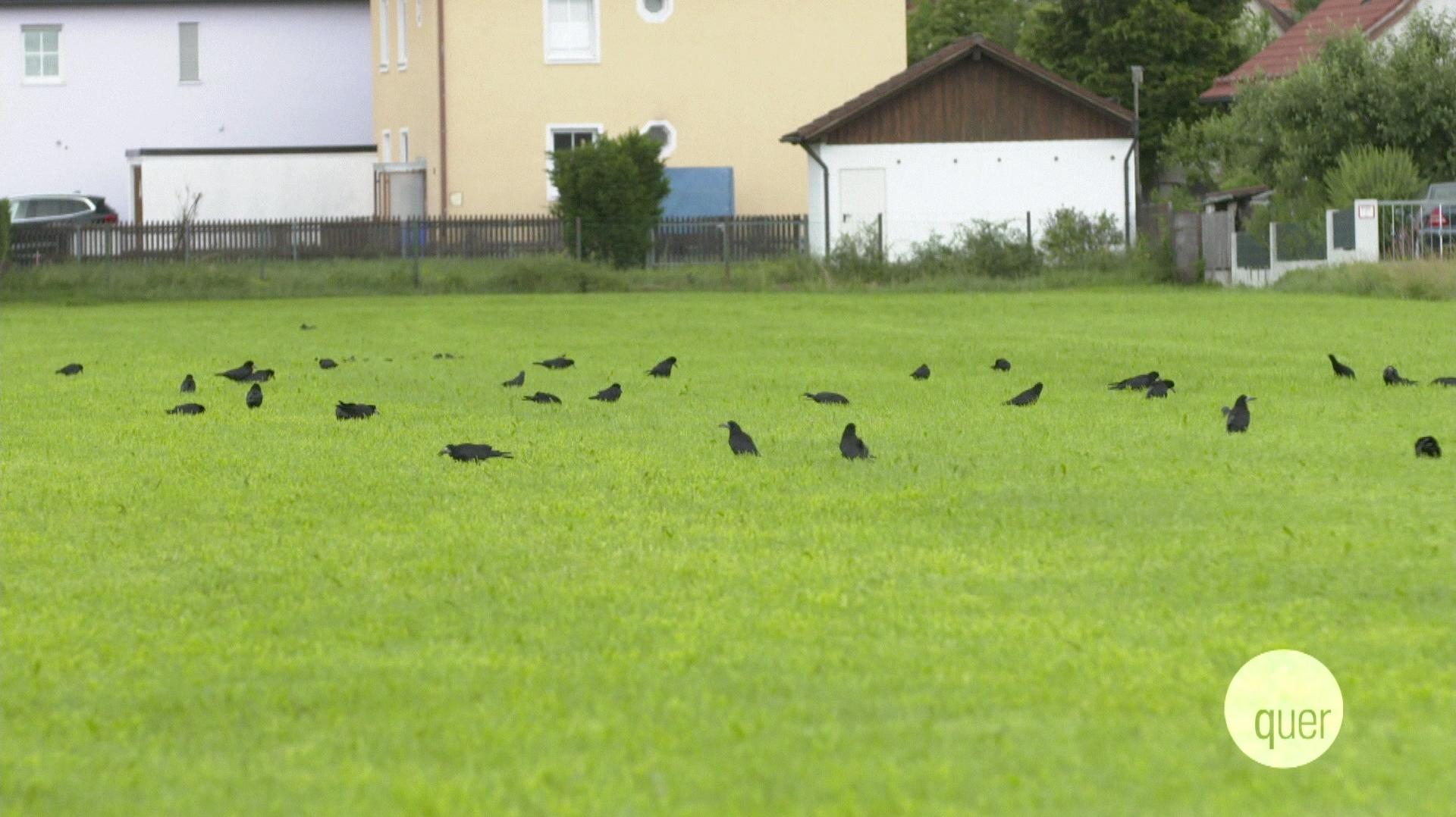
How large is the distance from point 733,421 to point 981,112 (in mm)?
36055

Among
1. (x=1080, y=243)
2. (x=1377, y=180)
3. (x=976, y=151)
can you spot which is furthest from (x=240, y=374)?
(x=976, y=151)

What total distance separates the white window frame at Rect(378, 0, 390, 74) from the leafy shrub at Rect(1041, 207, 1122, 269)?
23.8 m

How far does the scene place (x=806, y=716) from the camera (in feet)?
16.7

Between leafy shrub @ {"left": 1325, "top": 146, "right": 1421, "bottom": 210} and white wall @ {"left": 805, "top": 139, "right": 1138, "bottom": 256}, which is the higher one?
white wall @ {"left": 805, "top": 139, "right": 1138, "bottom": 256}

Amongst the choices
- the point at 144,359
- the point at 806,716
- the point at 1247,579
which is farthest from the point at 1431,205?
the point at 806,716

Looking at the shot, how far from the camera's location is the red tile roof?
187 feet

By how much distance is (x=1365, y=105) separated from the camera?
42.6 meters

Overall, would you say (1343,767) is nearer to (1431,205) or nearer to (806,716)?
(806,716)

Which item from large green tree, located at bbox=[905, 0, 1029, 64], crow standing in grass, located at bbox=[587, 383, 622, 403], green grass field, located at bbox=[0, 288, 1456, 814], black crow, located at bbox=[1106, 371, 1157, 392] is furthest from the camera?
large green tree, located at bbox=[905, 0, 1029, 64]

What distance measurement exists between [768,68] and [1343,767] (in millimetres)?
→ 49981

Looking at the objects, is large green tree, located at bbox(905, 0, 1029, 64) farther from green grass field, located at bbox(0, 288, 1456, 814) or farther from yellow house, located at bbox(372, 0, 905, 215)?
green grass field, located at bbox(0, 288, 1456, 814)

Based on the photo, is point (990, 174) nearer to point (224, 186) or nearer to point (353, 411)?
point (224, 186)

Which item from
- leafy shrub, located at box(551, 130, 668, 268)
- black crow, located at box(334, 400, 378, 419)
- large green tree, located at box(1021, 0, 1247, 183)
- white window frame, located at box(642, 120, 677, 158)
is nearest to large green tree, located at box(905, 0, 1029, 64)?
large green tree, located at box(1021, 0, 1247, 183)

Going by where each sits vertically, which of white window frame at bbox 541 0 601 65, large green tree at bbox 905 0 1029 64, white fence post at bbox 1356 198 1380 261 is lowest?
white fence post at bbox 1356 198 1380 261
